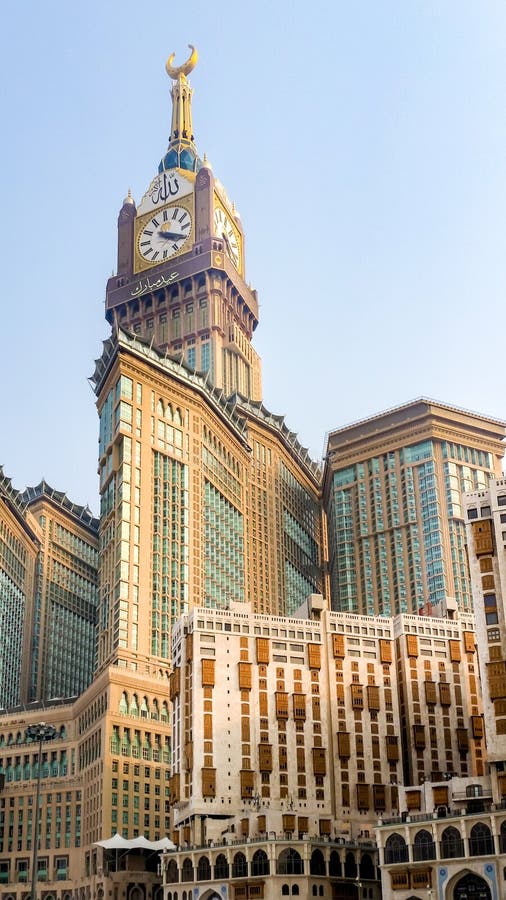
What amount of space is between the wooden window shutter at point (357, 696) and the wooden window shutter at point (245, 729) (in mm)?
18277

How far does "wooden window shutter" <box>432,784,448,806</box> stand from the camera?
142125 mm

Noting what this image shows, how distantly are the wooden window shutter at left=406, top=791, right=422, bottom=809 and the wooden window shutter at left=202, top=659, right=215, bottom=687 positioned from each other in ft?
107

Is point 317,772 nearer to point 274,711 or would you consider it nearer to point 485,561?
point 274,711

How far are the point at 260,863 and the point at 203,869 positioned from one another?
31.1 feet

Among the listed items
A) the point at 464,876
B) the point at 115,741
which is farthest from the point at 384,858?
the point at 115,741

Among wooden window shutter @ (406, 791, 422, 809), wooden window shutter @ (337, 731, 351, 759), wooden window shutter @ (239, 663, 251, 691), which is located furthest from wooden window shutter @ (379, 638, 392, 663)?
wooden window shutter @ (406, 791, 422, 809)

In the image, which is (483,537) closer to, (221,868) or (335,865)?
(335,865)

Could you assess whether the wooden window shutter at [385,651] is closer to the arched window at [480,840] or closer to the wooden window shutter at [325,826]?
the wooden window shutter at [325,826]

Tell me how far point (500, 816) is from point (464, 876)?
28.9 ft

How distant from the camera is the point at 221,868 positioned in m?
151

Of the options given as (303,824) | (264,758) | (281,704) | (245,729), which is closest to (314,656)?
(281,704)

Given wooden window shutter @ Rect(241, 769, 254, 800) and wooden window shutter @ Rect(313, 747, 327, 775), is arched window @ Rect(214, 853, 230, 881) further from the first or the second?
wooden window shutter @ Rect(313, 747, 327, 775)

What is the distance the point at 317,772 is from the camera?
16475 centimetres

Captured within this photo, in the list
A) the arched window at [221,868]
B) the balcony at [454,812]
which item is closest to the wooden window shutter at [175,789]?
the arched window at [221,868]
